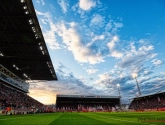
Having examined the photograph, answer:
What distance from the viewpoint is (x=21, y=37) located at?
69.9ft

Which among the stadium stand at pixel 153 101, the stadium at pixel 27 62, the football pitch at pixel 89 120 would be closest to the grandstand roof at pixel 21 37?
the stadium at pixel 27 62

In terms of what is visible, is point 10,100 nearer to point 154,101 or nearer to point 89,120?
point 89,120

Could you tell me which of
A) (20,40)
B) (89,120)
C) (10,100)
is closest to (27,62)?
(10,100)

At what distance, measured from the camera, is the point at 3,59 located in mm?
31141

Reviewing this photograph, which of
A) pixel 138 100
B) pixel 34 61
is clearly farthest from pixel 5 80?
pixel 138 100

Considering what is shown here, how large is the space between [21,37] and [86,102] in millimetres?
54413

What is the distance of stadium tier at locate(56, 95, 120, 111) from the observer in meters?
64.2

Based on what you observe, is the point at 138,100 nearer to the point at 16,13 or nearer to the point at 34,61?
the point at 34,61

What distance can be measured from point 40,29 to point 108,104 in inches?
2338

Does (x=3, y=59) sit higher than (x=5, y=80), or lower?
higher

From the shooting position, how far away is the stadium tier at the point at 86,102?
64.2m

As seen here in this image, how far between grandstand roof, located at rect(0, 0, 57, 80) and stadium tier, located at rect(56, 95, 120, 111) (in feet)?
109

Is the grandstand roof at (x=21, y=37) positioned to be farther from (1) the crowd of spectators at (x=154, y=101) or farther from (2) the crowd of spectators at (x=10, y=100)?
(1) the crowd of spectators at (x=154, y=101)

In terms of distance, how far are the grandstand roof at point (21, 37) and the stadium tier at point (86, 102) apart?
109 ft
